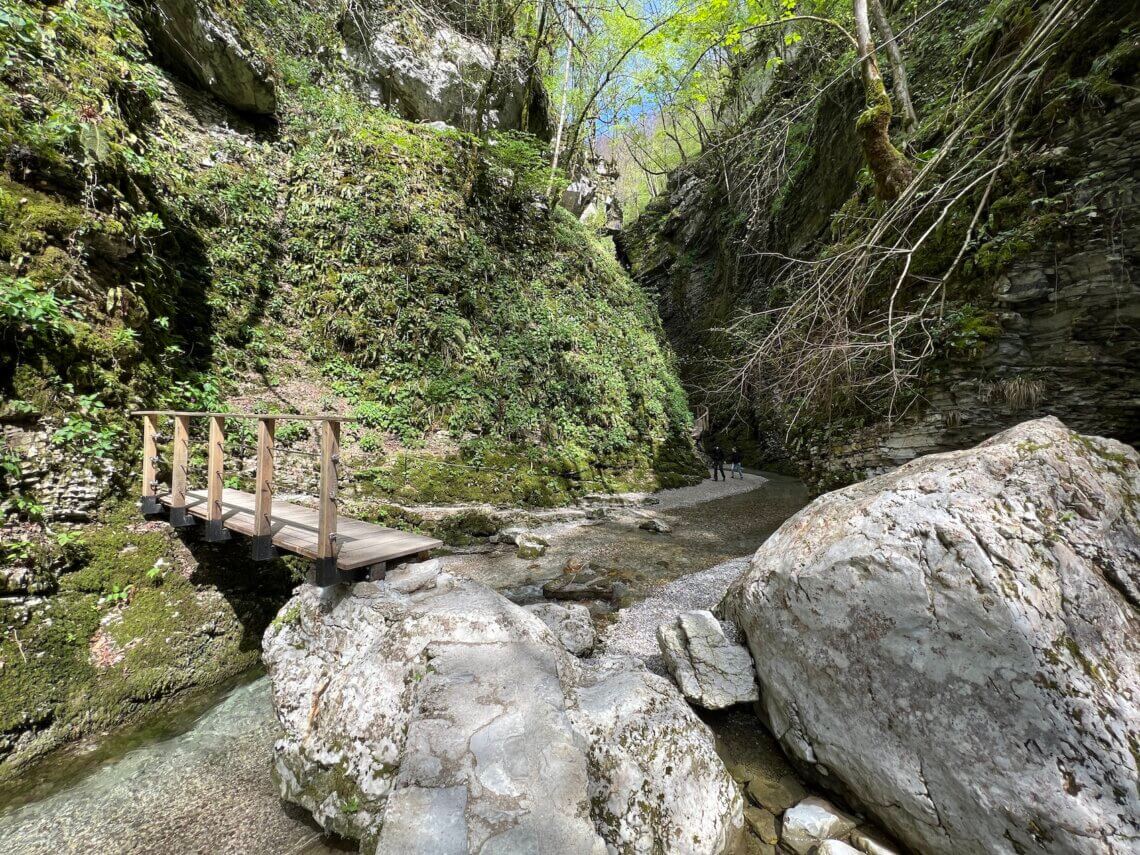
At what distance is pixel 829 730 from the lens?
2.88 meters

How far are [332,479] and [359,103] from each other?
560 inches

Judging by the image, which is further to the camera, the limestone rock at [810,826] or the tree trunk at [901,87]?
the tree trunk at [901,87]

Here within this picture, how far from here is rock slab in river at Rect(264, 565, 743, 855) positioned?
2105mm

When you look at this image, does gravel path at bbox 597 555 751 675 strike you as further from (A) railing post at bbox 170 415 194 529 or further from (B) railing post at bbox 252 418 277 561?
(A) railing post at bbox 170 415 194 529

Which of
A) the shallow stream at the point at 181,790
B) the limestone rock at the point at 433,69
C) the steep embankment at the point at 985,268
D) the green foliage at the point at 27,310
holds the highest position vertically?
the limestone rock at the point at 433,69

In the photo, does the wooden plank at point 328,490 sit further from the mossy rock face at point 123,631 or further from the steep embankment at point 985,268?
the steep embankment at point 985,268

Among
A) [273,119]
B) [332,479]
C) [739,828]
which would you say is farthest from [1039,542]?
[273,119]

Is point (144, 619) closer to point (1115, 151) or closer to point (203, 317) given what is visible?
point (203, 317)

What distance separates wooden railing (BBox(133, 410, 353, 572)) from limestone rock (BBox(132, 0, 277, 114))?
935 cm

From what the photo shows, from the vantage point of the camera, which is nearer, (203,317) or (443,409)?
(203,317)

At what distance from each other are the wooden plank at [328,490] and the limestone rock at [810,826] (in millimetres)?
3922

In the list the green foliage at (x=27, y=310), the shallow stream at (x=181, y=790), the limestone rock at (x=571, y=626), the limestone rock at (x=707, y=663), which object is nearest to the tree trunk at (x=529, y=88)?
the green foliage at (x=27, y=310)

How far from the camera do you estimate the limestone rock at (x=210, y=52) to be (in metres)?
8.64

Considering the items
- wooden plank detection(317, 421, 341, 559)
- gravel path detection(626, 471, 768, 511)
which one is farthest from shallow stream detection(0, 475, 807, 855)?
gravel path detection(626, 471, 768, 511)
